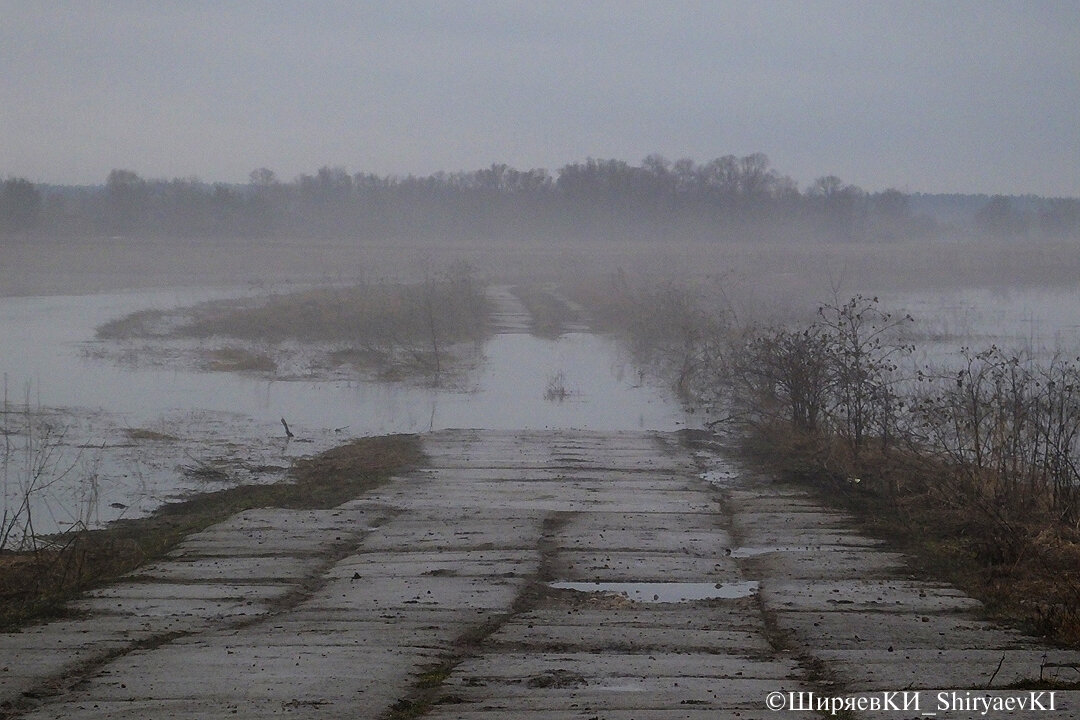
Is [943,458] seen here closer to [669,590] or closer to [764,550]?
[764,550]

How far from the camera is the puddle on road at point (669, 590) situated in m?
8.71

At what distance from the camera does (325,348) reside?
97.3 ft

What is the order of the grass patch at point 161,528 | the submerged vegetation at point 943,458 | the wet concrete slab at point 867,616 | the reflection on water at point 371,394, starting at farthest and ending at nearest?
the reflection on water at point 371,394 → the submerged vegetation at point 943,458 → the grass patch at point 161,528 → the wet concrete slab at point 867,616

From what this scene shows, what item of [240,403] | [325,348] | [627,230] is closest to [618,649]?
[240,403]

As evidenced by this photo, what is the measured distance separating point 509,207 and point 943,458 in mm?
112690

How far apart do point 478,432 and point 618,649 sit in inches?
401

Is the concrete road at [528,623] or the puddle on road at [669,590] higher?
the concrete road at [528,623]

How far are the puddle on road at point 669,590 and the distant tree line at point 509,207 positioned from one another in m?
88.6

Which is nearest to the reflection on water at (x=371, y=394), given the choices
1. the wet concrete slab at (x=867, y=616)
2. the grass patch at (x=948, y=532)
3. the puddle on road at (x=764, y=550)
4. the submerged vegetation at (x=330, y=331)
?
the submerged vegetation at (x=330, y=331)

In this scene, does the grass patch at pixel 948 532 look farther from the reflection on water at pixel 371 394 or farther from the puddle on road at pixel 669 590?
the reflection on water at pixel 371 394

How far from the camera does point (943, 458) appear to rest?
1258 cm

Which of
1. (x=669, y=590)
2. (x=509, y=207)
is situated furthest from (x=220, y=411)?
(x=509, y=207)

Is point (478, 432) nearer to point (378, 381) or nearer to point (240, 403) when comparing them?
point (240, 403)

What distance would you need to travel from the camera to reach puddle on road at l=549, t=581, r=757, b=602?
8.71 m
